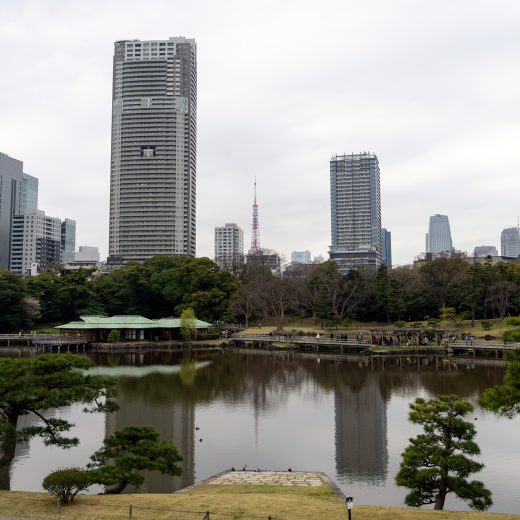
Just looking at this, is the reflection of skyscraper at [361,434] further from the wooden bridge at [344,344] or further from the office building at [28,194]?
the office building at [28,194]

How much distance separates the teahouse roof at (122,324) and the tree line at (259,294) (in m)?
3.95

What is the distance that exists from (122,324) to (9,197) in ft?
331

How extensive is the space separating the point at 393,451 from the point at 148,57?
107 m

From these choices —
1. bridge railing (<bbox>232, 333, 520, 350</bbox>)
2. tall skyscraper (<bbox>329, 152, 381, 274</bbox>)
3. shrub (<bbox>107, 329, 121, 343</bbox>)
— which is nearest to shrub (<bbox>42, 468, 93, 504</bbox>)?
bridge railing (<bbox>232, 333, 520, 350</bbox>)

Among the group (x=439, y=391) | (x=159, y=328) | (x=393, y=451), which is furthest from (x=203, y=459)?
(x=159, y=328)

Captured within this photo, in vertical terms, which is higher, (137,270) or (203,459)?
(137,270)

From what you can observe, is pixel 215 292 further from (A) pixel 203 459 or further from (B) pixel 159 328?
(A) pixel 203 459

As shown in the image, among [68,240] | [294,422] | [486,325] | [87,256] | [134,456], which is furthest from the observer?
[68,240]

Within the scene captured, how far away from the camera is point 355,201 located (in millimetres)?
143750

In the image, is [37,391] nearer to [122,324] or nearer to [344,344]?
[344,344]

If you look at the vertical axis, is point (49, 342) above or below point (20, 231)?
below

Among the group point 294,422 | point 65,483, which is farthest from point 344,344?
point 65,483

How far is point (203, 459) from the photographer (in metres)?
17.4

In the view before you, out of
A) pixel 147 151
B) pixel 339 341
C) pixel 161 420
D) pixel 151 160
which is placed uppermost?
pixel 147 151
